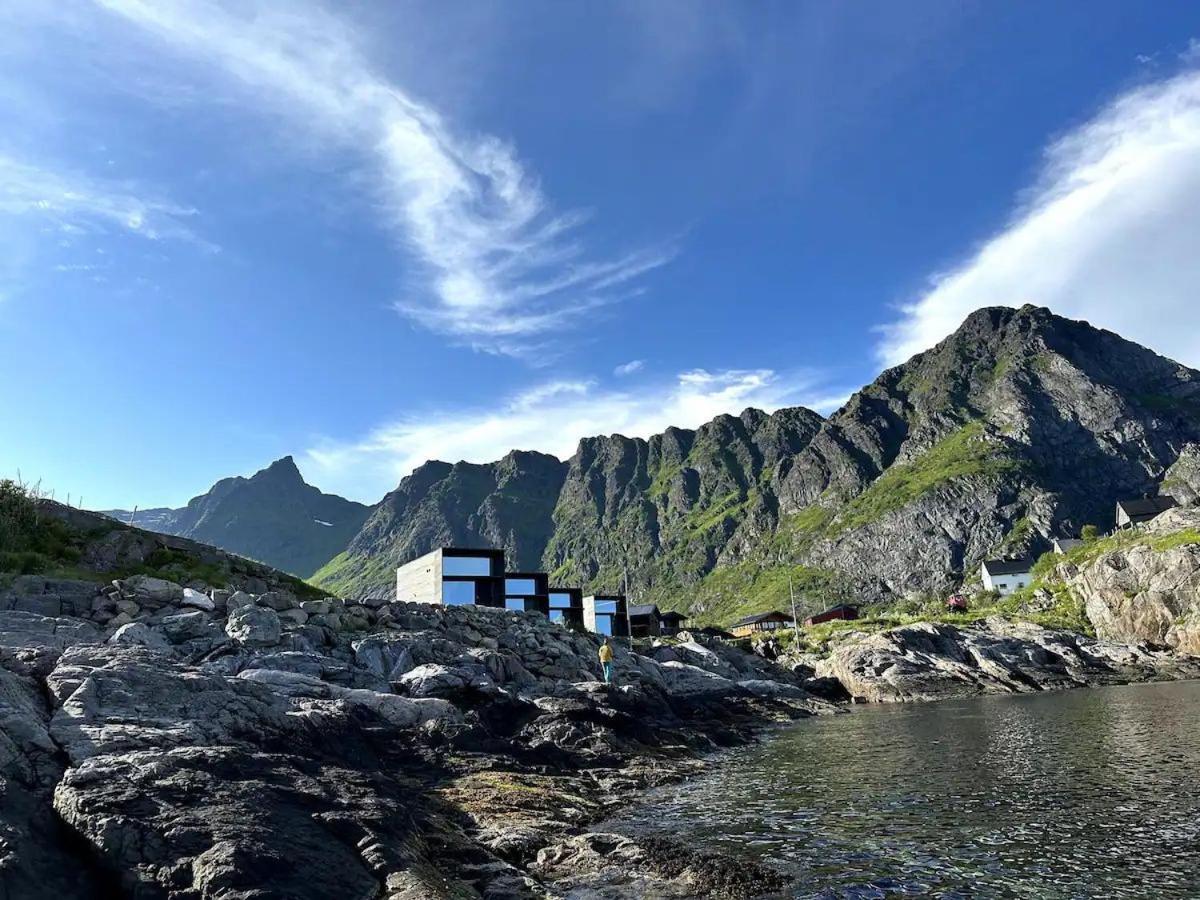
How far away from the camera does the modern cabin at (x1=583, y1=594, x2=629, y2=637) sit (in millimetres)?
120688

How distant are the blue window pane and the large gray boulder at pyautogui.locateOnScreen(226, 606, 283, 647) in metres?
49.4

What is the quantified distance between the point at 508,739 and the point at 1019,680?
74340mm

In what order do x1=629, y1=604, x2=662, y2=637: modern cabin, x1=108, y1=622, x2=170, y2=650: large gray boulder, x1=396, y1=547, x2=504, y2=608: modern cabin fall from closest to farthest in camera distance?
x1=108, y1=622, x2=170, y2=650: large gray boulder → x1=396, y1=547, x2=504, y2=608: modern cabin → x1=629, y1=604, x2=662, y2=637: modern cabin

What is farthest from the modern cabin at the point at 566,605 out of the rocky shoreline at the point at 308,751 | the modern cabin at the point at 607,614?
the rocky shoreline at the point at 308,751

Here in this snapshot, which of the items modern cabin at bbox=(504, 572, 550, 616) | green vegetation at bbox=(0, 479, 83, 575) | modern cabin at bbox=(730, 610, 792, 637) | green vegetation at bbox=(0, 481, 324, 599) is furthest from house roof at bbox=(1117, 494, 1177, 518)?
green vegetation at bbox=(0, 479, 83, 575)

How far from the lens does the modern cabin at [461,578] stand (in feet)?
300

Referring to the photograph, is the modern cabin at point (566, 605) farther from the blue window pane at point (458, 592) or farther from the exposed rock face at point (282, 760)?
the exposed rock face at point (282, 760)

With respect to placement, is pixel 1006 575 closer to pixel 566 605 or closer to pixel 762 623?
pixel 762 623

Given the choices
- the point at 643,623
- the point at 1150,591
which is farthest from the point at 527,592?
the point at 1150,591

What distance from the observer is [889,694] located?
79.4 m

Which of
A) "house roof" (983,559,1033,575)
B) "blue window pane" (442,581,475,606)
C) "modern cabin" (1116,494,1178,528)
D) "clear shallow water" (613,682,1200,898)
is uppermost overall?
"modern cabin" (1116,494,1178,528)

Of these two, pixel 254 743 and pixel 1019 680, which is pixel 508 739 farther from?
pixel 1019 680

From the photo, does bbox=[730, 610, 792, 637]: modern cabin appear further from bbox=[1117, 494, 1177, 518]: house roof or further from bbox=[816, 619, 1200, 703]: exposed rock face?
bbox=[1117, 494, 1177, 518]: house roof

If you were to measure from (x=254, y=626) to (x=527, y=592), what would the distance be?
207 feet
